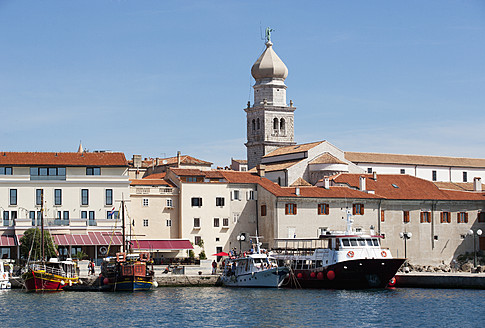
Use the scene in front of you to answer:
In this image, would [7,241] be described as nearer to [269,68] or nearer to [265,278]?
[265,278]

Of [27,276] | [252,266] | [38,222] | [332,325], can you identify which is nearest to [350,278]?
[252,266]

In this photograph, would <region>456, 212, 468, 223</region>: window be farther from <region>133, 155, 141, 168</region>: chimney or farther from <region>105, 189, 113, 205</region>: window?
<region>133, 155, 141, 168</region>: chimney

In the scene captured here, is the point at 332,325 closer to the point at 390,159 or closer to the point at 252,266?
the point at 252,266

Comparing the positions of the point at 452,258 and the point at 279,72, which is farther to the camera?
the point at 279,72

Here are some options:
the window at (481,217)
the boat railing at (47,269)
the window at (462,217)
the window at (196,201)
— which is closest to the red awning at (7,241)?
the boat railing at (47,269)

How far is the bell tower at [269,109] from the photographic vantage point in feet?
451

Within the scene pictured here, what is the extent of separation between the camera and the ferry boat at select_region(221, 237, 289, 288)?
244 feet

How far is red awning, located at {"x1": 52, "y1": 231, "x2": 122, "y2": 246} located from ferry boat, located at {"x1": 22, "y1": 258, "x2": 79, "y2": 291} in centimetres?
877

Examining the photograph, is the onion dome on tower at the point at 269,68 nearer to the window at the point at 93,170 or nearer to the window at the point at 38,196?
the window at the point at 93,170

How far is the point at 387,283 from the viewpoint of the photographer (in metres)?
71.1

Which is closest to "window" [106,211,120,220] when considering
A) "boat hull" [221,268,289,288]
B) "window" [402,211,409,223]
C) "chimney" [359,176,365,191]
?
"boat hull" [221,268,289,288]

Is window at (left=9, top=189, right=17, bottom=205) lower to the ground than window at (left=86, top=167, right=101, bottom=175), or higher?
lower

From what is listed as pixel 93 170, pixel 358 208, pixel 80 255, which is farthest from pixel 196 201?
pixel 358 208

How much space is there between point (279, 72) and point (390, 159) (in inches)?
886
